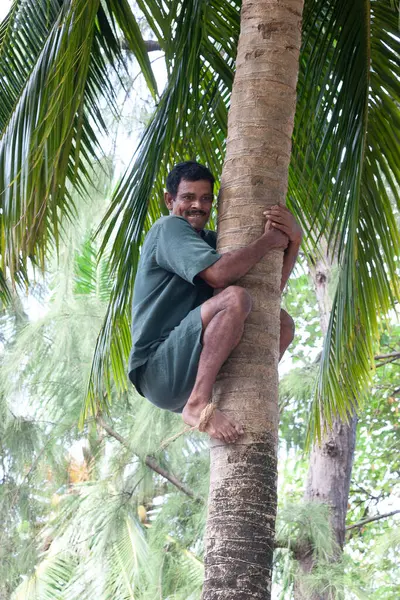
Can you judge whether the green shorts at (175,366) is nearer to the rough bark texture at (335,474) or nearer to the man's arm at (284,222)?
the man's arm at (284,222)

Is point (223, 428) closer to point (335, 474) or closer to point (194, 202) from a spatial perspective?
point (194, 202)

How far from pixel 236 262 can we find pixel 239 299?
13cm

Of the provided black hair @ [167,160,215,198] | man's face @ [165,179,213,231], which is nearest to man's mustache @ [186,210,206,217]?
man's face @ [165,179,213,231]

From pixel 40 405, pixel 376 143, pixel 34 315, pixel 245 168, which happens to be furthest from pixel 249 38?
Answer: pixel 34 315

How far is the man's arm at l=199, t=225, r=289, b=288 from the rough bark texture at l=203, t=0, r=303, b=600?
0.03m

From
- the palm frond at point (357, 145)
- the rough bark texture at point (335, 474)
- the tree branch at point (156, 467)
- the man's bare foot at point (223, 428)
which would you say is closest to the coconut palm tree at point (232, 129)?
the palm frond at point (357, 145)

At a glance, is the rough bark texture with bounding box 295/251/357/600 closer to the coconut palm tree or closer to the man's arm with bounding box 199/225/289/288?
the coconut palm tree

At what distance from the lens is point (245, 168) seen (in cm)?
337

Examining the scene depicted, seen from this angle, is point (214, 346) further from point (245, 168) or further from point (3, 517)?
point (3, 517)

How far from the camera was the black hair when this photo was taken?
3.68 m

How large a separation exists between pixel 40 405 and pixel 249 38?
529 centimetres

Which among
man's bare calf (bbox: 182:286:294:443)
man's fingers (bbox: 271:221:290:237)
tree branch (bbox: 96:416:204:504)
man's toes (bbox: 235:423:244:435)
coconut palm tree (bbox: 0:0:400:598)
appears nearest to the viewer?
man's toes (bbox: 235:423:244:435)

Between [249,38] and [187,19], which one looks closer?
[249,38]

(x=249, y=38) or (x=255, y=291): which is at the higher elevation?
(x=249, y=38)
